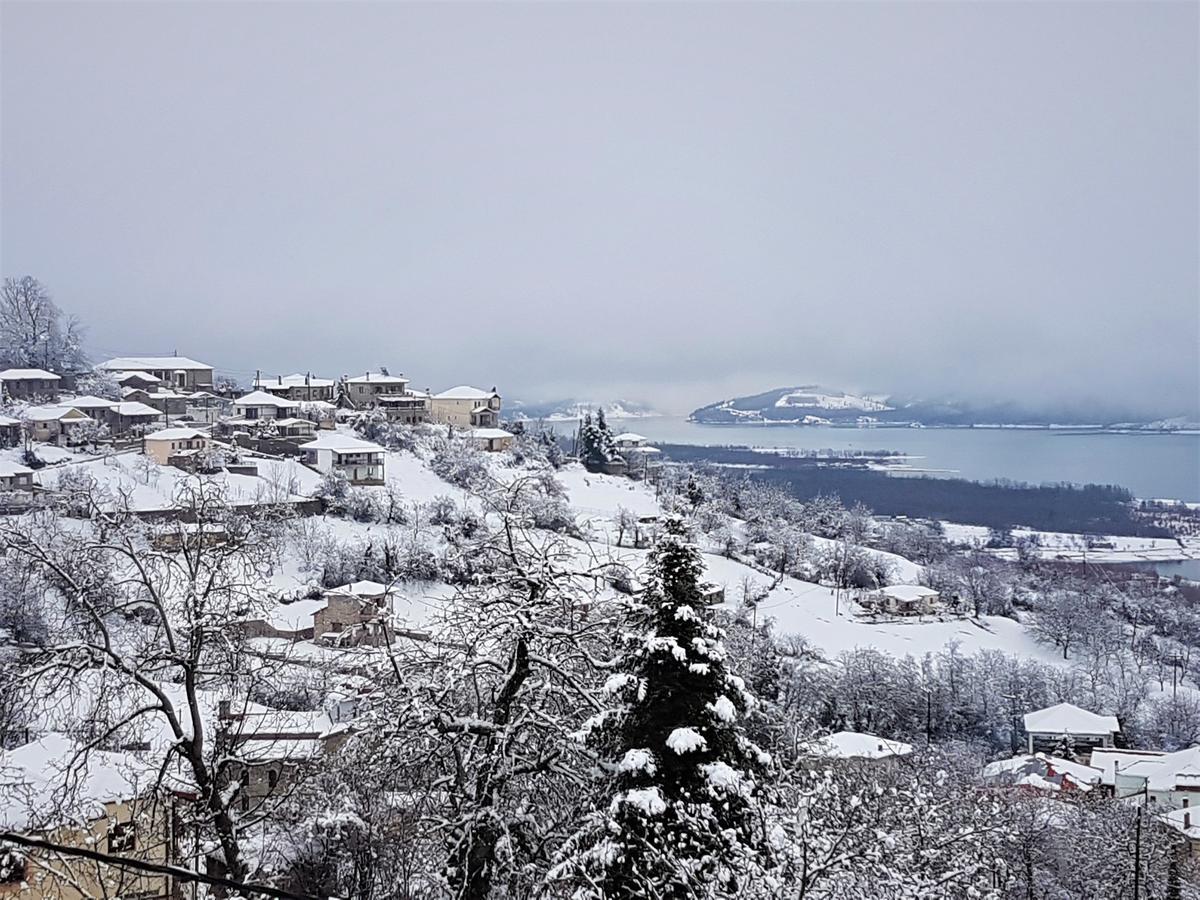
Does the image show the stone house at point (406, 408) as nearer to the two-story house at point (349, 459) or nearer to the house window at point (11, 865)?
the two-story house at point (349, 459)

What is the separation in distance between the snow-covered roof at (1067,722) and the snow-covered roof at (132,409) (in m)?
38.9

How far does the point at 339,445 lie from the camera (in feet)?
127

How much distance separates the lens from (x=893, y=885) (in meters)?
5.55

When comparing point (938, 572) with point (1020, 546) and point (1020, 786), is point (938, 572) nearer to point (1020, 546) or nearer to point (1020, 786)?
point (1020, 546)

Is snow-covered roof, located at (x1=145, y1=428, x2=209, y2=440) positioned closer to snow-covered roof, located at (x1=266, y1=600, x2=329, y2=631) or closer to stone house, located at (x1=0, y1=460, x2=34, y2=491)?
stone house, located at (x1=0, y1=460, x2=34, y2=491)

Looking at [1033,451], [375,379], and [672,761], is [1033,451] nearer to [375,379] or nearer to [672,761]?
[375,379]

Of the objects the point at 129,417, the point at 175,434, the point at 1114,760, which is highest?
the point at 129,417

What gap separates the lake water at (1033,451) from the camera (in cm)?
11862

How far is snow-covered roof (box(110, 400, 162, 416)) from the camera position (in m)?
39.6

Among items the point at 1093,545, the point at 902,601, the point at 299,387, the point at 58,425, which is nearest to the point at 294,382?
the point at 299,387

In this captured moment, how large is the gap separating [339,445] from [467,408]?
1542cm

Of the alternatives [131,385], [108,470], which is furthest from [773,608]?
[131,385]

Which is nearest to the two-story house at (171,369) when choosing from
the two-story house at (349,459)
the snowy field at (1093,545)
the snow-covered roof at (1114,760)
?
the two-story house at (349,459)

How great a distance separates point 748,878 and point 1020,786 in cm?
1628
